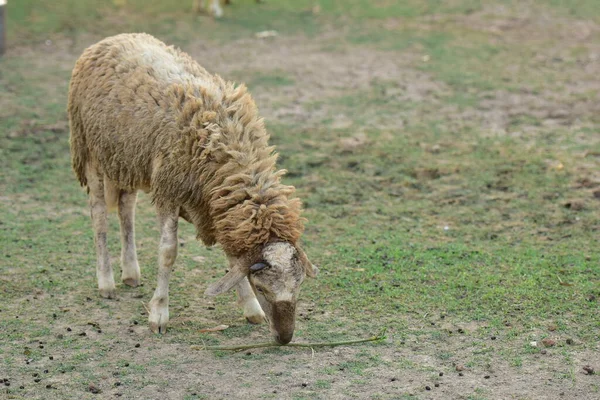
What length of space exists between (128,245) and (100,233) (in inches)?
9.9

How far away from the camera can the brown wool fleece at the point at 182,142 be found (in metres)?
5.86

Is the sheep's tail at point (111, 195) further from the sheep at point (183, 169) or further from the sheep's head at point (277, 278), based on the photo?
the sheep's head at point (277, 278)

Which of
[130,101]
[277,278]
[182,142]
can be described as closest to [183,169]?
[182,142]

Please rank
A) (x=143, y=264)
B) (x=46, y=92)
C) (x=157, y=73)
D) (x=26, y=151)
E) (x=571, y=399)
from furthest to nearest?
(x=46, y=92)
(x=26, y=151)
(x=143, y=264)
(x=157, y=73)
(x=571, y=399)

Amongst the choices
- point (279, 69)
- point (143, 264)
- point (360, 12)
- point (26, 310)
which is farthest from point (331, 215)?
point (360, 12)

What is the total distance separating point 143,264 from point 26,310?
1.25m

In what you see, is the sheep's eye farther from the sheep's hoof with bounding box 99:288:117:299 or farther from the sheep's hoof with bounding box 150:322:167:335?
the sheep's hoof with bounding box 99:288:117:299

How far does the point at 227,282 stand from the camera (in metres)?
5.71

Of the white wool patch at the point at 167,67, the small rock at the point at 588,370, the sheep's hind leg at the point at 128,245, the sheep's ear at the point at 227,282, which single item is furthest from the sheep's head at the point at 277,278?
the small rock at the point at 588,370

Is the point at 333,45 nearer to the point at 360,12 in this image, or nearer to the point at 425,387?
the point at 360,12

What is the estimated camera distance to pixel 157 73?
6.67m

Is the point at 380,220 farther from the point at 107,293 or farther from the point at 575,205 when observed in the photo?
the point at 107,293

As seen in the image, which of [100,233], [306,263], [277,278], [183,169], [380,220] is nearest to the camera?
[277,278]

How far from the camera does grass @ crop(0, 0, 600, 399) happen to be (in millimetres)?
6039
